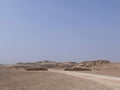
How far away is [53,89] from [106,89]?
4351 millimetres

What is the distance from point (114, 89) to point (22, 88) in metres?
7.40

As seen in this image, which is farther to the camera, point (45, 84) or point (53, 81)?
point (53, 81)

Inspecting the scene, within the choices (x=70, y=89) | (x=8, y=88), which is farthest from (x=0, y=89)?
(x=70, y=89)

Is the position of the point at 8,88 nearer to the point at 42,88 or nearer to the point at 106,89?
the point at 42,88

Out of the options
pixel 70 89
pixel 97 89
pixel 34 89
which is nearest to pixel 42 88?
pixel 34 89

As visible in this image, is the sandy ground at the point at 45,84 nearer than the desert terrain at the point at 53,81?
Yes

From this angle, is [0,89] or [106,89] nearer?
[0,89]

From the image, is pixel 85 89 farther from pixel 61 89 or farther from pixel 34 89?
pixel 34 89

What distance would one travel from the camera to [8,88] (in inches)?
848

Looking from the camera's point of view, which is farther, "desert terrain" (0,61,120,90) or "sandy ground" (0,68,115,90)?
"desert terrain" (0,61,120,90)

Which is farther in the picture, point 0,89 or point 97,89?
point 97,89

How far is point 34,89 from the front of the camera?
2155cm

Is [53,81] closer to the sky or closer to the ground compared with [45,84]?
closer to the sky

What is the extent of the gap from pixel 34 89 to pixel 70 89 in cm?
292
